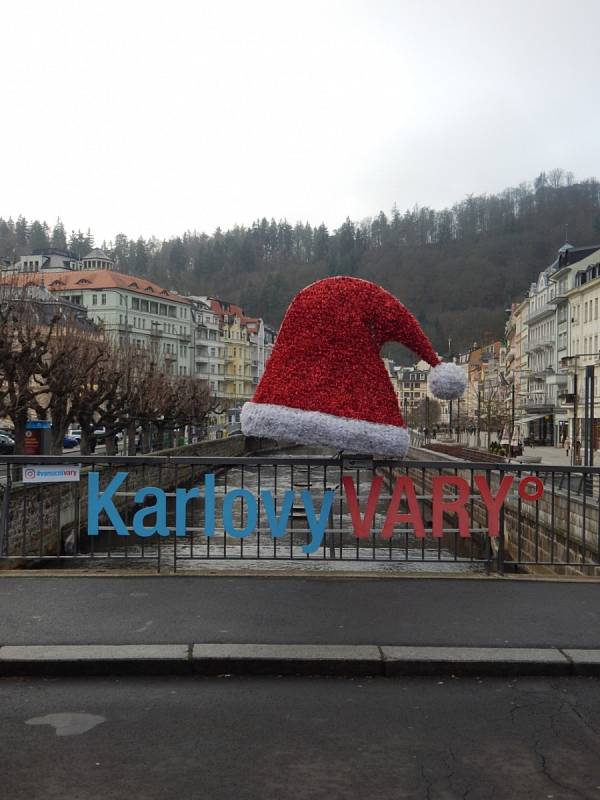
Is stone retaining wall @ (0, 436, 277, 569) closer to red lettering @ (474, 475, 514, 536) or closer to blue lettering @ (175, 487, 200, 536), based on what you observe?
blue lettering @ (175, 487, 200, 536)

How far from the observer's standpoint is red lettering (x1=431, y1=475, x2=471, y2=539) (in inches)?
355

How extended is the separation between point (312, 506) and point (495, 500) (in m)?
2.05

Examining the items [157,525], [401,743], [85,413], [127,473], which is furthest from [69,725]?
[85,413]

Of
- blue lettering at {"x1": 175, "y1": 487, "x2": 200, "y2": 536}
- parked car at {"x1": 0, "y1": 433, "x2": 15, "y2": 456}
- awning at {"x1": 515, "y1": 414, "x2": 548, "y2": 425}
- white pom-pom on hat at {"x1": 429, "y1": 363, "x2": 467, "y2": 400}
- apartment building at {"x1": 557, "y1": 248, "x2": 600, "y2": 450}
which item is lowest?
parked car at {"x1": 0, "y1": 433, "x2": 15, "y2": 456}

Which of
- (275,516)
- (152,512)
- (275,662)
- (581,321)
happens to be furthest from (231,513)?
(581,321)

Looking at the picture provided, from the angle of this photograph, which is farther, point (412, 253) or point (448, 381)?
point (412, 253)

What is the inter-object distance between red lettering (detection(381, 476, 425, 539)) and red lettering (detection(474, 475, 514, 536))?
2.57ft

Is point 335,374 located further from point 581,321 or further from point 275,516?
point 581,321

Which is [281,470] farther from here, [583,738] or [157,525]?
[583,738]

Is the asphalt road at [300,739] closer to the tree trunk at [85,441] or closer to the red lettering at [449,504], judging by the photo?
the red lettering at [449,504]

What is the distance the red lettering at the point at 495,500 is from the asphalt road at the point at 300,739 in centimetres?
333

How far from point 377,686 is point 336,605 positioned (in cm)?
174

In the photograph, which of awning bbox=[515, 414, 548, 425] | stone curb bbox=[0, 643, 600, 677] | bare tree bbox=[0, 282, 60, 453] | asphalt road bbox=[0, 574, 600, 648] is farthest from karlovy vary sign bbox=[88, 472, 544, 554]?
awning bbox=[515, 414, 548, 425]

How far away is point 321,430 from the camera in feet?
24.6
